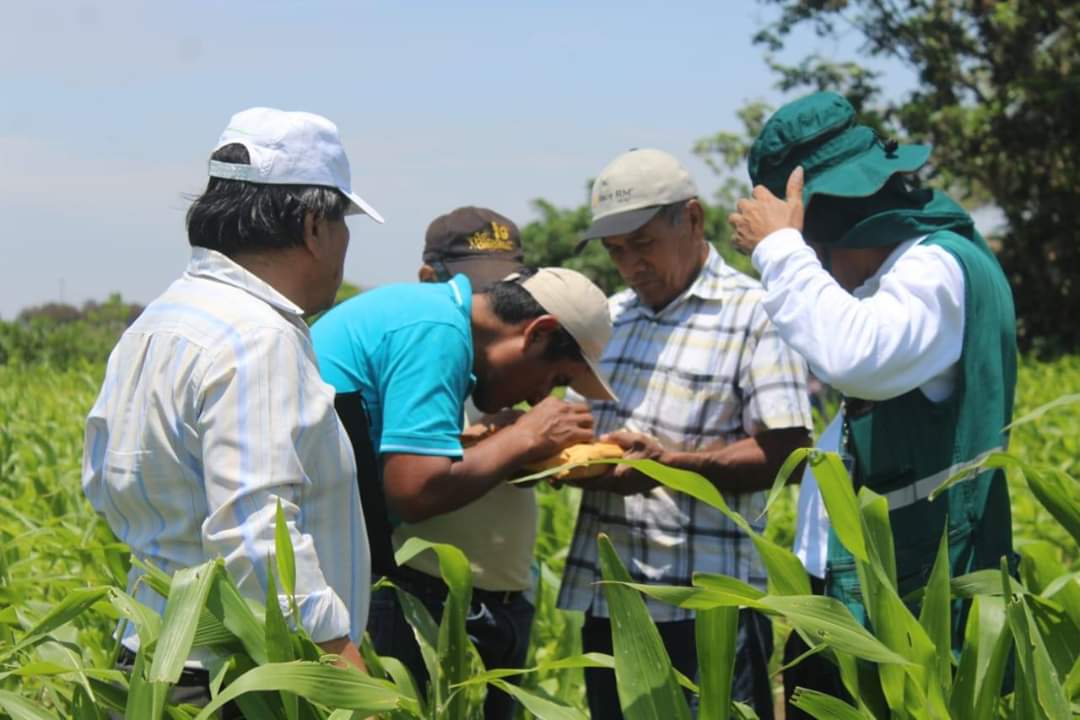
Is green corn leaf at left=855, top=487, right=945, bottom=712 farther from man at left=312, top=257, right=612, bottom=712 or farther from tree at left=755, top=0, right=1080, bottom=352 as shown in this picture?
tree at left=755, top=0, right=1080, bottom=352

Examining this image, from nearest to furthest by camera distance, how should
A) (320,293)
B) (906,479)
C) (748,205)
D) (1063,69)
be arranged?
(320,293), (906,479), (748,205), (1063,69)

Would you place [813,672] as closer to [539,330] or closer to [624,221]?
[539,330]

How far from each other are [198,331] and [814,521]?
125 centimetres

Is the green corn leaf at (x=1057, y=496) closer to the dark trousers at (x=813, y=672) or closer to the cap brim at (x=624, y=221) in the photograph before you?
the dark trousers at (x=813, y=672)

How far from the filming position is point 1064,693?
5.32 ft

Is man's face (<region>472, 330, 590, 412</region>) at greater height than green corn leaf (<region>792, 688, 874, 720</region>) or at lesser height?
greater

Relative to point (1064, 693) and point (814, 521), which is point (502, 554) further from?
point (1064, 693)

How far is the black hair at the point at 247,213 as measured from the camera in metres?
1.94

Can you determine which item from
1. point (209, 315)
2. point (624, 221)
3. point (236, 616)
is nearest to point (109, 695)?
point (236, 616)

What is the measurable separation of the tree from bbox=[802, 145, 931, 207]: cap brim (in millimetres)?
12505

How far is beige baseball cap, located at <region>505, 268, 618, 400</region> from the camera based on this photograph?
269 centimetres

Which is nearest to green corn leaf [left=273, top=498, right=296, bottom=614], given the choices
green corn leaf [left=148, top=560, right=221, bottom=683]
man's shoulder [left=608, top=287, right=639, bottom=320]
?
green corn leaf [left=148, top=560, right=221, bottom=683]

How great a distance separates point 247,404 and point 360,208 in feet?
1.39

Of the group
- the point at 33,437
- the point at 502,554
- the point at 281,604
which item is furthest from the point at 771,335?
the point at 33,437
